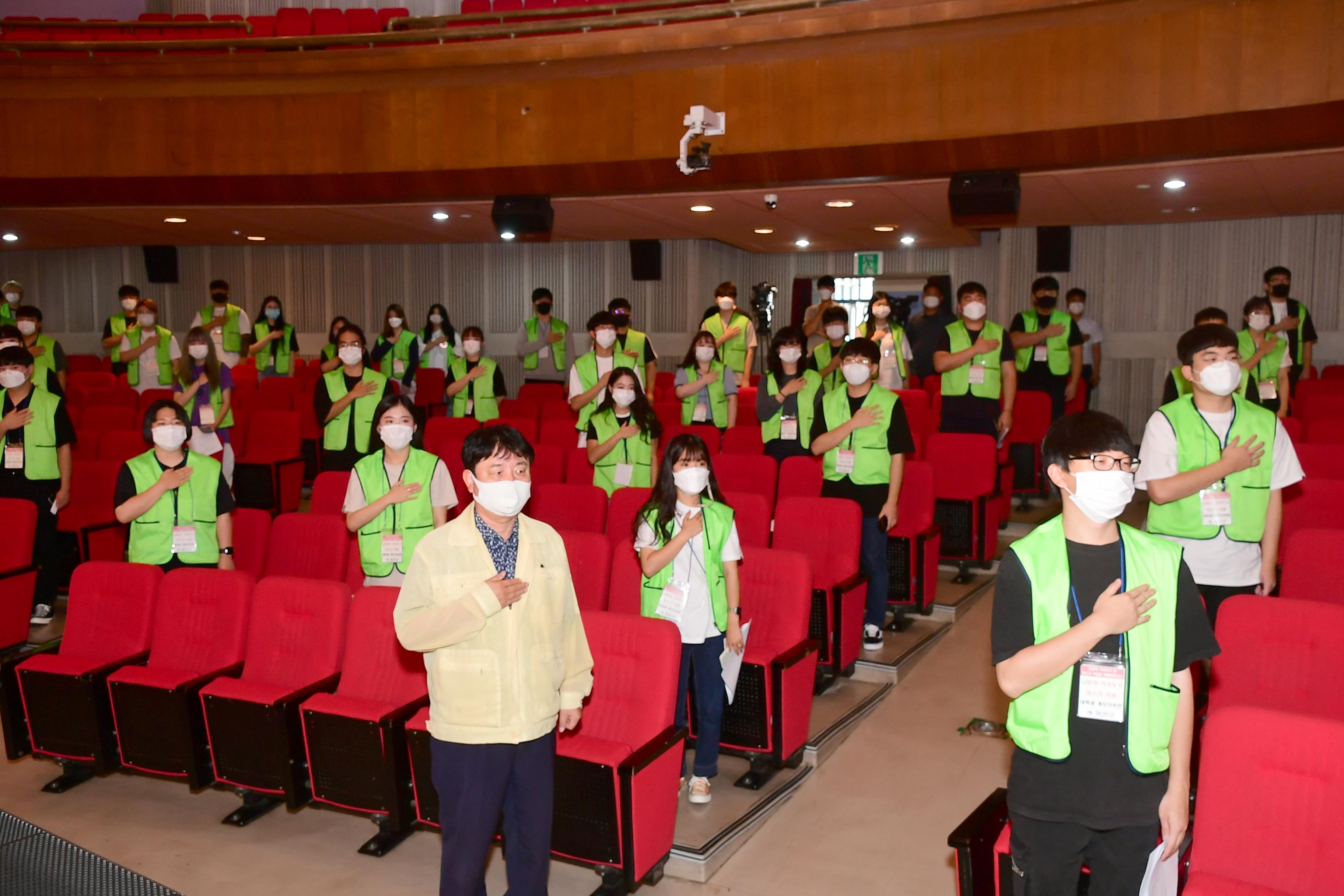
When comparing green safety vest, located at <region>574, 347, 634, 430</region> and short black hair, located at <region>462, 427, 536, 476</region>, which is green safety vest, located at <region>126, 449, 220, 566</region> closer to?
short black hair, located at <region>462, 427, 536, 476</region>

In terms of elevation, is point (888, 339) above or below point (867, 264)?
below

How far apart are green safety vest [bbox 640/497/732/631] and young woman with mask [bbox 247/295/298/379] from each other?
9126mm

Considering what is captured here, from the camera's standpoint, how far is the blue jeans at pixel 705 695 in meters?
3.92

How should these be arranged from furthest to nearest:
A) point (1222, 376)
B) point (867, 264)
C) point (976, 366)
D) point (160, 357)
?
point (867, 264) → point (160, 357) → point (976, 366) → point (1222, 376)

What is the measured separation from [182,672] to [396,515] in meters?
1.05

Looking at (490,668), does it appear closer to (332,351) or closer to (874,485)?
(874,485)

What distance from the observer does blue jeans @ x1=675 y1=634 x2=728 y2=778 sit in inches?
154

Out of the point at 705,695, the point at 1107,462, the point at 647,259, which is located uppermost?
the point at 647,259

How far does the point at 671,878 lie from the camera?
3.60m

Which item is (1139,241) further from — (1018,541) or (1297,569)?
(1018,541)

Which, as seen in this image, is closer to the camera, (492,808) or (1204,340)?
(492,808)

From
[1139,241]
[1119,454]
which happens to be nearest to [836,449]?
[1119,454]

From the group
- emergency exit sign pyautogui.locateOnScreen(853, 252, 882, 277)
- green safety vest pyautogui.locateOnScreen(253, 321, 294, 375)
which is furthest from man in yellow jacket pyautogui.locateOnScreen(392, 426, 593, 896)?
emergency exit sign pyautogui.locateOnScreen(853, 252, 882, 277)

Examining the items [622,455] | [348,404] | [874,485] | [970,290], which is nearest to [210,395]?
[348,404]
